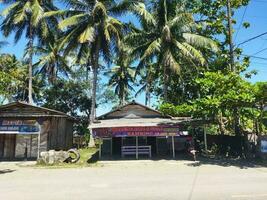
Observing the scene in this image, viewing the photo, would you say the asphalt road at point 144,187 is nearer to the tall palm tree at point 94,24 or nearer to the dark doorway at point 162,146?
the dark doorway at point 162,146

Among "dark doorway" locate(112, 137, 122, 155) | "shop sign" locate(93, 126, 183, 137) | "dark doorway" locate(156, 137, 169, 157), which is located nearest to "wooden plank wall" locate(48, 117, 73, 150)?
"dark doorway" locate(112, 137, 122, 155)

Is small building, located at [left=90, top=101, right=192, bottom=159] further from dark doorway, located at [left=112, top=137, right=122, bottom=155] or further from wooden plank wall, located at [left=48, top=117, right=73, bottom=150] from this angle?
wooden plank wall, located at [left=48, top=117, right=73, bottom=150]

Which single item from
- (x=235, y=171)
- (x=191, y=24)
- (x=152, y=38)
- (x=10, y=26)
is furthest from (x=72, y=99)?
(x=235, y=171)

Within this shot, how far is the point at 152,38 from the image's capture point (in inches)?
1239

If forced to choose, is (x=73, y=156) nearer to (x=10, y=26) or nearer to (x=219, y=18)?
(x=219, y=18)

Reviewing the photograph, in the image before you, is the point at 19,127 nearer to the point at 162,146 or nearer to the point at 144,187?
the point at 162,146

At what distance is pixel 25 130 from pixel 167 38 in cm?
1336

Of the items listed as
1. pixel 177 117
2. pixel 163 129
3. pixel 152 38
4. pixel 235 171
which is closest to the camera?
pixel 235 171

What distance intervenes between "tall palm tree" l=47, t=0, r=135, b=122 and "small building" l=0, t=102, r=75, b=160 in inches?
250

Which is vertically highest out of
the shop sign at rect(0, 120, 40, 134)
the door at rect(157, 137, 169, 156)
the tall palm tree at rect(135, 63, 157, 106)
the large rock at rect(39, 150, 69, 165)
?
the tall palm tree at rect(135, 63, 157, 106)

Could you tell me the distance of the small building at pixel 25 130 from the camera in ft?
83.8

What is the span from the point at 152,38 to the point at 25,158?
14.7 m

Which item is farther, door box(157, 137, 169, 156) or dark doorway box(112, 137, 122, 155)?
dark doorway box(112, 137, 122, 155)

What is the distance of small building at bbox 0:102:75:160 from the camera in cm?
2555
